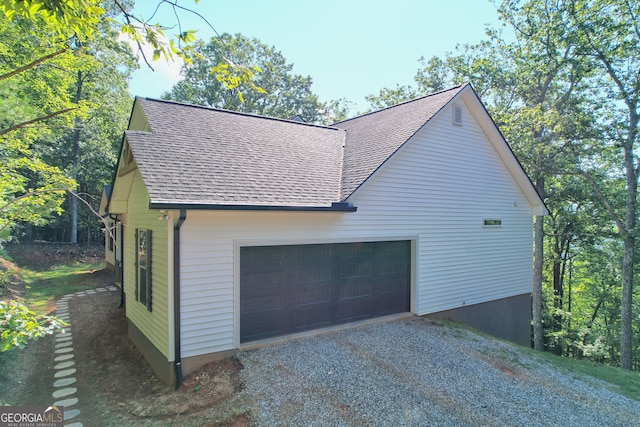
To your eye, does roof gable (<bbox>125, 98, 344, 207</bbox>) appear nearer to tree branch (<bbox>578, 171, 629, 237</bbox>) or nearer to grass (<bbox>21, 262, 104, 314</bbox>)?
grass (<bbox>21, 262, 104, 314</bbox>)

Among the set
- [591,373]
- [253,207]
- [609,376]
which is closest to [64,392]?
[253,207]

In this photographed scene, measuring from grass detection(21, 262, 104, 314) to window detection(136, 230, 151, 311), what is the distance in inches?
218

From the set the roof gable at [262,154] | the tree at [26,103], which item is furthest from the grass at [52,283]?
the roof gable at [262,154]

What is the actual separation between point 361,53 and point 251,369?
1138 centimetres

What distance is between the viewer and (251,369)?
5738 millimetres

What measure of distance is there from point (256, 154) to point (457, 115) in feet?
18.5

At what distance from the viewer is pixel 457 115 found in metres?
9.56

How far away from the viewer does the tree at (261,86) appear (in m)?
30.8

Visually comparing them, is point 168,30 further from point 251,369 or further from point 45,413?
point 45,413

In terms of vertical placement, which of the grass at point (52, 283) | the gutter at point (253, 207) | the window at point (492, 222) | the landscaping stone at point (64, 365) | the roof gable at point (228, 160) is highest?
the roof gable at point (228, 160)

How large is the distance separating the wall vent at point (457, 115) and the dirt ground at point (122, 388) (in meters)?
8.13

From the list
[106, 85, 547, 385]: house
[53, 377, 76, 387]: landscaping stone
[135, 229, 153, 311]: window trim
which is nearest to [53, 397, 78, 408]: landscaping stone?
[53, 377, 76, 387]: landscaping stone

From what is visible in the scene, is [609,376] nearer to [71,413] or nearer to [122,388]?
[122,388]

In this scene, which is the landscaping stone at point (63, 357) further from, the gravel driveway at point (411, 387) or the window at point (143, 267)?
the gravel driveway at point (411, 387)
